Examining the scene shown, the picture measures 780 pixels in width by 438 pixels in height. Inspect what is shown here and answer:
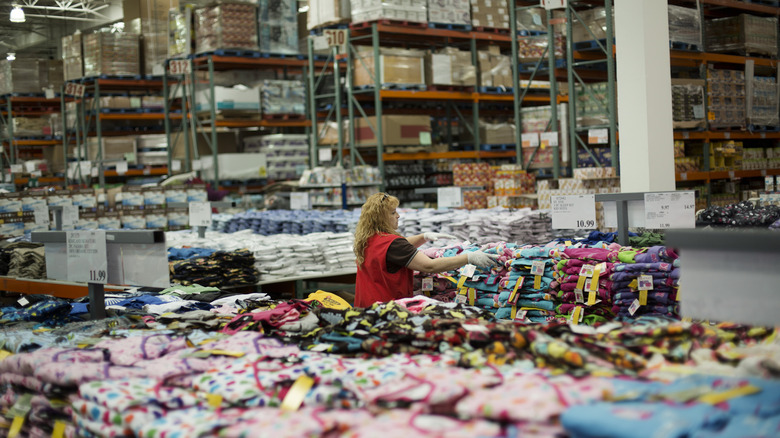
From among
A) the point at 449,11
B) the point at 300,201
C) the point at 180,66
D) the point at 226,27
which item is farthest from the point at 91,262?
the point at 180,66

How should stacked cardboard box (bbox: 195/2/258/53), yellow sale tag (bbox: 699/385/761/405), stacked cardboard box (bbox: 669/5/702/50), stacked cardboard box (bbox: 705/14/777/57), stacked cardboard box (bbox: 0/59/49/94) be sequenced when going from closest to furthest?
yellow sale tag (bbox: 699/385/761/405)
stacked cardboard box (bbox: 669/5/702/50)
stacked cardboard box (bbox: 705/14/777/57)
stacked cardboard box (bbox: 195/2/258/53)
stacked cardboard box (bbox: 0/59/49/94)

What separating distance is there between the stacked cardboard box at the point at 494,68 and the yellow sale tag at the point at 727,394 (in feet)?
39.5

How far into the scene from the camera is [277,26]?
1393cm

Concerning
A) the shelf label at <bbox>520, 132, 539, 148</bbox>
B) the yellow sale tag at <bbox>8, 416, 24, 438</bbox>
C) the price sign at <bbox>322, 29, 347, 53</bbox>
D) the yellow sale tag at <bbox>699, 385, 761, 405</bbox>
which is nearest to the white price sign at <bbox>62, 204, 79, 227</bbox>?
the price sign at <bbox>322, 29, 347, 53</bbox>

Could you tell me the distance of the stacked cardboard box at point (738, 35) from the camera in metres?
11.4

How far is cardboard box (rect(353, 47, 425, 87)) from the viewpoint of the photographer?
12.1m

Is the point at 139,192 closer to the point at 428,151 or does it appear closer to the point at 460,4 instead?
the point at 428,151

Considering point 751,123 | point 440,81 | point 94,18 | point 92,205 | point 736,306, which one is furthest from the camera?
point 94,18

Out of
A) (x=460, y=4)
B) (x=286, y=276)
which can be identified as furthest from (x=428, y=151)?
(x=286, y=276)

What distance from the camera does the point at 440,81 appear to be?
12.6 metres

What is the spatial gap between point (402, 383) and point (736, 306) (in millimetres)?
924

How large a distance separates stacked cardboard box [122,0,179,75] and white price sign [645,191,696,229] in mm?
13474

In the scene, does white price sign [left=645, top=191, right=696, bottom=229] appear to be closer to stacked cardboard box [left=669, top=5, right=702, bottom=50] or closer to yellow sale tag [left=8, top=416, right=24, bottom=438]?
yellow sale tag [left=8, top=416, right=24, bottom=438]

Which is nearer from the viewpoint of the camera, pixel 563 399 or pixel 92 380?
pixel 563 399
